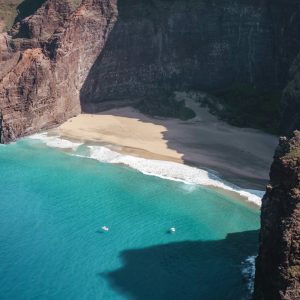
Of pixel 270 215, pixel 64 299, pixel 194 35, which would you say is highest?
pixel 194 35

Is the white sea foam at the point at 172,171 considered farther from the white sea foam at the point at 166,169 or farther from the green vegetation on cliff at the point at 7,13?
the green vegetation on cliff at the point at 7,13

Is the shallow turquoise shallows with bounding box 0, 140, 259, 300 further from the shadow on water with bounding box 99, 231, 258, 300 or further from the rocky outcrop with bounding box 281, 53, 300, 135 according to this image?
the rocky outcrop with bounding box 281, 53, 300, 135

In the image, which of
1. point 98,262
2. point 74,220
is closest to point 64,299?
point 98,262

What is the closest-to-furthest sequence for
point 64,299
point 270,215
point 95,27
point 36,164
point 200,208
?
point 270,215 → point 64,299 → point 200,208 → point 36,164 → point 95,27

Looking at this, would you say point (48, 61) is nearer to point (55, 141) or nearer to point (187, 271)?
point (55, 141)

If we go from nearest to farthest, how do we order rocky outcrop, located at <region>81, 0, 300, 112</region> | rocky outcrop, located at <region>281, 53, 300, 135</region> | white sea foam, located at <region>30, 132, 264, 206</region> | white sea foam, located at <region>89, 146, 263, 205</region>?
white sea foam, located at <region>89, 146, 263, 205</region> → white sea foam, located at <region>30, 132, 264, 206</region> → rocky outcrop, located at <region>281, 53, 300, 135</region> → rocky outcrop, located at <region>81, 0, 300, 112</region>

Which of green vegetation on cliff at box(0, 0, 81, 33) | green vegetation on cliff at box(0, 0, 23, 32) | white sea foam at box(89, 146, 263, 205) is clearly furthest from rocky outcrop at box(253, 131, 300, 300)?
green vegetation on cliff at box(0, 0, 23, 32)

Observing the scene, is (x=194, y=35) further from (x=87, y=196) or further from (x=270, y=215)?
(x=270, y=215)
